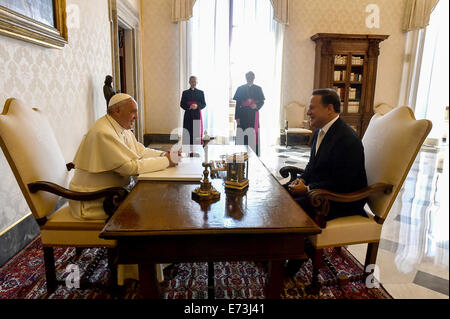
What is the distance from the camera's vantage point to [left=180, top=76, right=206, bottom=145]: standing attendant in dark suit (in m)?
6.32

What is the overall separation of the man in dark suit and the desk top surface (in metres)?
0.42

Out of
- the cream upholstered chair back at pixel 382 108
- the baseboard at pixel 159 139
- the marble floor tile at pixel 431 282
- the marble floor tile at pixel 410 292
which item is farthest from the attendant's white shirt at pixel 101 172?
the cream upholstered chair back at pixel 382 108

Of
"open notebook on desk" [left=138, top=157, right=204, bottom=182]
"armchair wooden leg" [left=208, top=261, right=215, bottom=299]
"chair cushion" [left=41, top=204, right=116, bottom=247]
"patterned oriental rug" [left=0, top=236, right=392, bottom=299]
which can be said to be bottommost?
"patterned oriental rug" [left=0, top=236, right=392, bottom=299]

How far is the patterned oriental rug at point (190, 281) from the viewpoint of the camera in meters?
1.97

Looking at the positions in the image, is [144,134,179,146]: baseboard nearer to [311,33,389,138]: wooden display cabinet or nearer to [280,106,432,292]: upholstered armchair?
[311,33,389,138]: wooden display cabinet

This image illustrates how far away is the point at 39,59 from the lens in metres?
2.98

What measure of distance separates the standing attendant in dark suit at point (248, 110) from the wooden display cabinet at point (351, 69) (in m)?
2.28

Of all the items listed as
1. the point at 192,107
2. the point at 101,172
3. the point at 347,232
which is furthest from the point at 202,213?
the point at 192,107

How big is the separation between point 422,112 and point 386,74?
148 cm

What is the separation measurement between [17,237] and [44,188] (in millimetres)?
1102

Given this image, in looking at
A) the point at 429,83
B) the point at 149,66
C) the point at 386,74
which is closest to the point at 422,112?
the point at 429,83

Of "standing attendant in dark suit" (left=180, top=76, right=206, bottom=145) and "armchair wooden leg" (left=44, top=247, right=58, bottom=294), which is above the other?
"standing attendant in dark suit" (left=180, top=76, right=206, bottom=145)

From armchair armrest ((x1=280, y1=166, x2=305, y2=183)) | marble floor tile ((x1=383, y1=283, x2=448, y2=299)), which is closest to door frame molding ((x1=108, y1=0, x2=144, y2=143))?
armchair armrest ((x1=280, y1=166, x2=305, y2=183))
